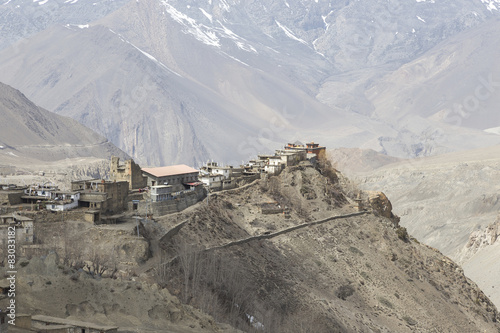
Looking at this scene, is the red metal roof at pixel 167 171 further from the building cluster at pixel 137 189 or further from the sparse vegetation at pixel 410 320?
the sparse vegetation at pixel 410 320

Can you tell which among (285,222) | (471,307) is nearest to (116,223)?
(285,222)

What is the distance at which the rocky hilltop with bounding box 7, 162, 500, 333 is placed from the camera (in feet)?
122

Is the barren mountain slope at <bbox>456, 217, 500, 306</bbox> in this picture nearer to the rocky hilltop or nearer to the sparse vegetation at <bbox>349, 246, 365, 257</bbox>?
the rocky hilltop

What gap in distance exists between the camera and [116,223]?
5656 centimetres

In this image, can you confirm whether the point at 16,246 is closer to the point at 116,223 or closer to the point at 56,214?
the point at 56,214

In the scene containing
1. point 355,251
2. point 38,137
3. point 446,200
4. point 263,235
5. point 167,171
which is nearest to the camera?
point 263,235

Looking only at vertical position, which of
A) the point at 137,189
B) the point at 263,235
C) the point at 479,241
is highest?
the point at 137,189

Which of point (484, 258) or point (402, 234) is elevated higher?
point (402, 234)

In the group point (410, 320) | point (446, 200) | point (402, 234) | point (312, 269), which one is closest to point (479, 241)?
point (446, 200)

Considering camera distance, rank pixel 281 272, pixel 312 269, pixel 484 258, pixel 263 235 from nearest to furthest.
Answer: pixel 281 272, pixel 312 269, pixel 263 235, pixel 484 258

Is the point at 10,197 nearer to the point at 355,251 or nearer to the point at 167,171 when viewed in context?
the point at 167,171

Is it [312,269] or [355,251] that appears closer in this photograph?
[312,269]

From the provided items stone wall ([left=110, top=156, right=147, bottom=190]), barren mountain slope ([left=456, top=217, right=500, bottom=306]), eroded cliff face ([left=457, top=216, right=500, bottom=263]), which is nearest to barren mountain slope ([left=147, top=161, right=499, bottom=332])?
stone wall ([left=110, top=156, right=147, bottom=190])

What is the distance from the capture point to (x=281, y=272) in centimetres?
6322
